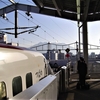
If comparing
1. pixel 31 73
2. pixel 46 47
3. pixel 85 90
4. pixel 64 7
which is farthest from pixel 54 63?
pixel 31 73

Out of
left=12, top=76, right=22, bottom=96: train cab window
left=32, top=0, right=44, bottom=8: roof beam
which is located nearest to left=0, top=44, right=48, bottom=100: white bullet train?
left=12, top=76, right=22, bottom=96: train cab window

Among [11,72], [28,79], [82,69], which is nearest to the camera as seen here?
[11,72]

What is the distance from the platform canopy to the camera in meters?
16.9

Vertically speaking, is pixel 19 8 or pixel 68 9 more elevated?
pixel 19 8

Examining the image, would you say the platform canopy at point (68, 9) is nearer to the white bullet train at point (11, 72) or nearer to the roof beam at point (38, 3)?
the roof beam at point (38, 3)

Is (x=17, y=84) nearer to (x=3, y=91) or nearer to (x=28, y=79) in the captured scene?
(x=3, y=91)

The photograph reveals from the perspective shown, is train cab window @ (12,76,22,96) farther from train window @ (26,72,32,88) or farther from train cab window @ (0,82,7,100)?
train window @ (26,72,32,88)

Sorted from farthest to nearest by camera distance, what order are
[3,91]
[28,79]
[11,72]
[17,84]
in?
[28,79]
[17,84]
[11,72]
[3,91]

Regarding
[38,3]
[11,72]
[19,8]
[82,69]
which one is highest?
[19,8]

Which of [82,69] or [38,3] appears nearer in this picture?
[82,69]

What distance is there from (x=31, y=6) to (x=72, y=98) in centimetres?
1401

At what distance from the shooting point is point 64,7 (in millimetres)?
18797

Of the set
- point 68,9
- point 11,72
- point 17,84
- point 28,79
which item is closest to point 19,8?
point 68,9

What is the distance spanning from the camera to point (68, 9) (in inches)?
758
